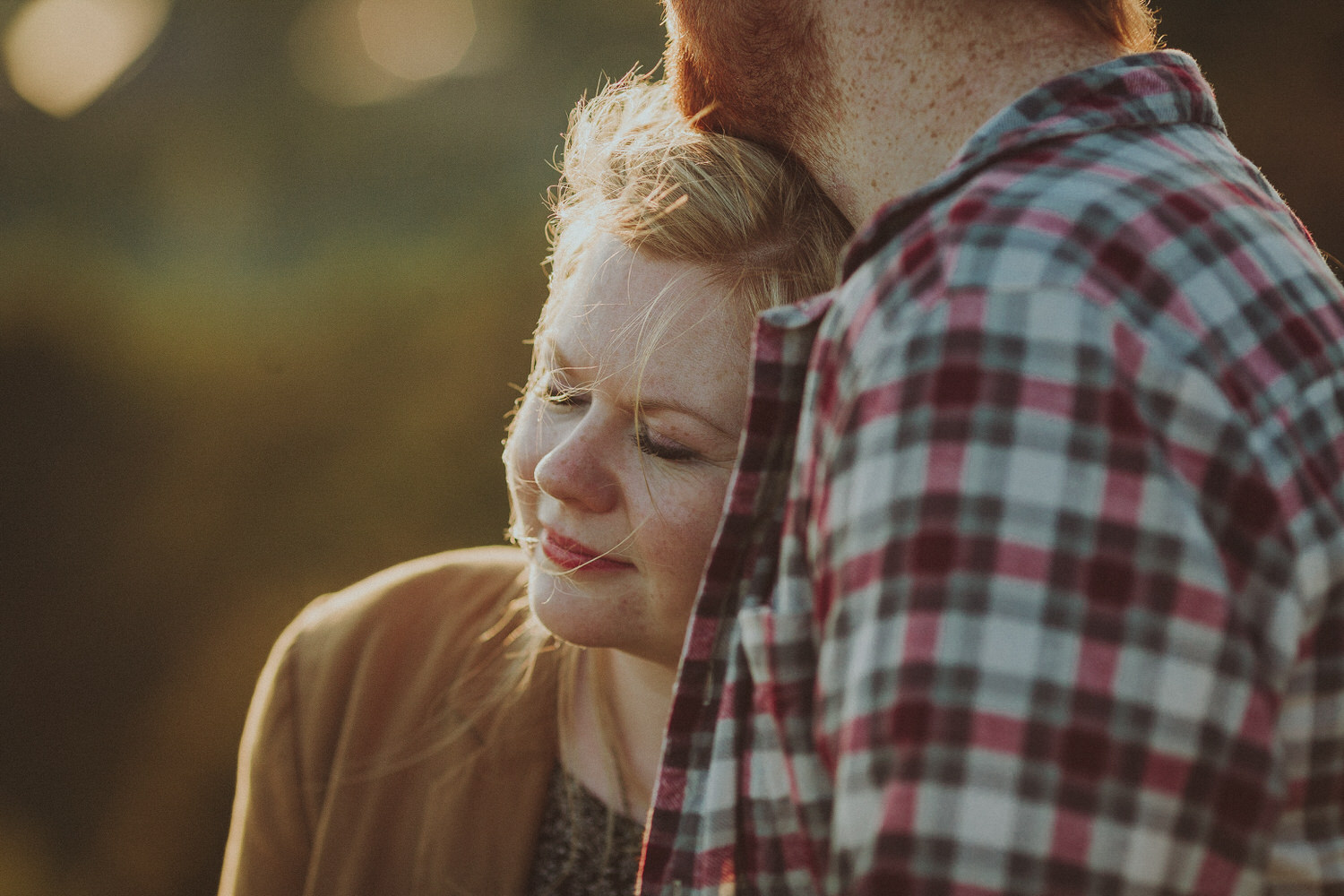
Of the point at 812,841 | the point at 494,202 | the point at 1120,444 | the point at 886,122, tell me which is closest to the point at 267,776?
the point at 812,841

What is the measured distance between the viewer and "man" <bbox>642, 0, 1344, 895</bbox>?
62 centimetres

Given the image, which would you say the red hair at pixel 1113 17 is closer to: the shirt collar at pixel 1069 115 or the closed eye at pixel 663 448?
the shirt collar at pixel 1069 115

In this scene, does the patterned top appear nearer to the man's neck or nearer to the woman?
the woman

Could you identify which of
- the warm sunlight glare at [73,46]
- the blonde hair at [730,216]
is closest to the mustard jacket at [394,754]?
the blonde hair at [730,216]

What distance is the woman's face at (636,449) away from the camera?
1277 mm

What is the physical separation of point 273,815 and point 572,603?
2.31 ft

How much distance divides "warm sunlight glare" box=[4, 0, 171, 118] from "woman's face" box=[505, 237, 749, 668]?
9.19ft

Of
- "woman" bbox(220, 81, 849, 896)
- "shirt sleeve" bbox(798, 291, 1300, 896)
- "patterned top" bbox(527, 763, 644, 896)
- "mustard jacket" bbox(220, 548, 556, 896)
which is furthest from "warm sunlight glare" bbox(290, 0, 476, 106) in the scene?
"shirt sleeve" bbox(798, 291, 1300, 896)

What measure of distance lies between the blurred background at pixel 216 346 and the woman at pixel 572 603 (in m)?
1.62

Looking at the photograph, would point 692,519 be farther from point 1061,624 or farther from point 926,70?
point 1061,624

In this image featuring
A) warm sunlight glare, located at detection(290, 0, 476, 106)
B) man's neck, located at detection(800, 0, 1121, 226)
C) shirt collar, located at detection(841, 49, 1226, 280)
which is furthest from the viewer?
warm sunlight glare, located at detection(290, 0, 476, 106)

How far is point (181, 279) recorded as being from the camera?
3.30 meters

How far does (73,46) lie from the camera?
3.40m

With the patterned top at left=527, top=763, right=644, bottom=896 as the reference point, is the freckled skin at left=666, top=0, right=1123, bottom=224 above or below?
above
